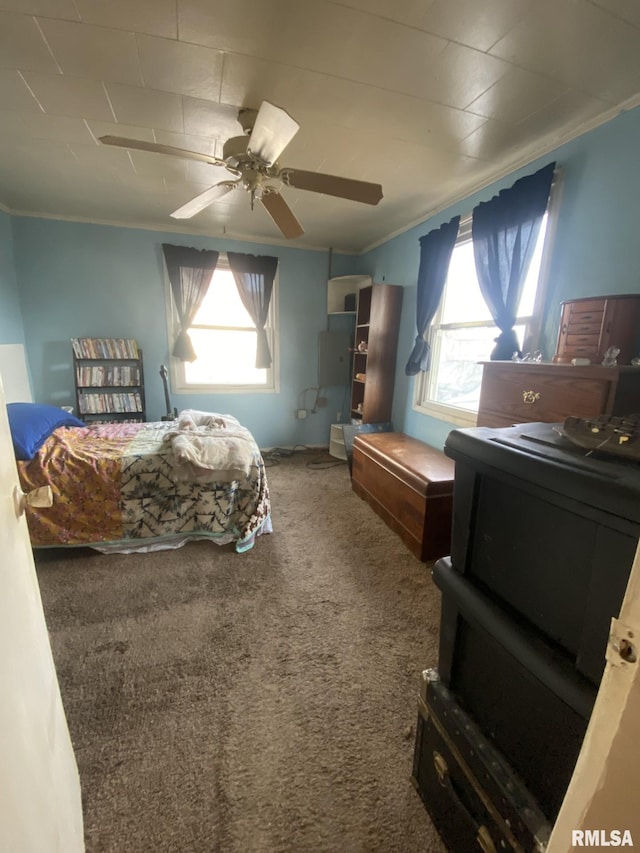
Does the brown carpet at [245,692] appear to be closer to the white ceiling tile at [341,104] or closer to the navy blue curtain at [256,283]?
the white ceiling tile at [341,104]

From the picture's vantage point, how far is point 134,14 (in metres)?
1.25

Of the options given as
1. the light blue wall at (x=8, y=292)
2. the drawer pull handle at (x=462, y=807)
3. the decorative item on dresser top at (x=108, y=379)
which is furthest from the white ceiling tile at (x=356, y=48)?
the light blue wall at (x=8, y=292)

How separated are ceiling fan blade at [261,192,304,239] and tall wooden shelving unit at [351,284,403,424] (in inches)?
54.0

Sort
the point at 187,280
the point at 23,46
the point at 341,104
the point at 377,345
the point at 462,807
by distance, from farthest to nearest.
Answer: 1. the point at 187,280
2. the point at 377,345
3. the point at 341,104
4. the point at 23,46
5. the point at 462,807

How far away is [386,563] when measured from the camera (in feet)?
6.99

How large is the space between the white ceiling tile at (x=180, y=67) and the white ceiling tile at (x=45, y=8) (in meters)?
0.23

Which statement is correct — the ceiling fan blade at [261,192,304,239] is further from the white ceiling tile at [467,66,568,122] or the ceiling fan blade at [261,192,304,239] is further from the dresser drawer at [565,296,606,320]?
the dresser drawer at [565,296,606,320]

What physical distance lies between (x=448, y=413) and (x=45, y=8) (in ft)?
9.97

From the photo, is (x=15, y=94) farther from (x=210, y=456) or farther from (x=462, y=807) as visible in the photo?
(x=462, y=807)

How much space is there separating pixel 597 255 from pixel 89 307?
4.29m

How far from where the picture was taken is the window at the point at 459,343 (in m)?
2.64

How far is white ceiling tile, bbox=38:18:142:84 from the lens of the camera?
1.32 meters

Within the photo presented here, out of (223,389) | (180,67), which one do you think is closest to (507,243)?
(180,67)

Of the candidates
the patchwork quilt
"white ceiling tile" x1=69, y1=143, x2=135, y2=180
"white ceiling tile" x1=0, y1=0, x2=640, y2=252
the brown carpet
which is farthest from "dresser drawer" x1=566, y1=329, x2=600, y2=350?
"white ceiling tile" x1=69, y1=143, x2=135, y2=180
